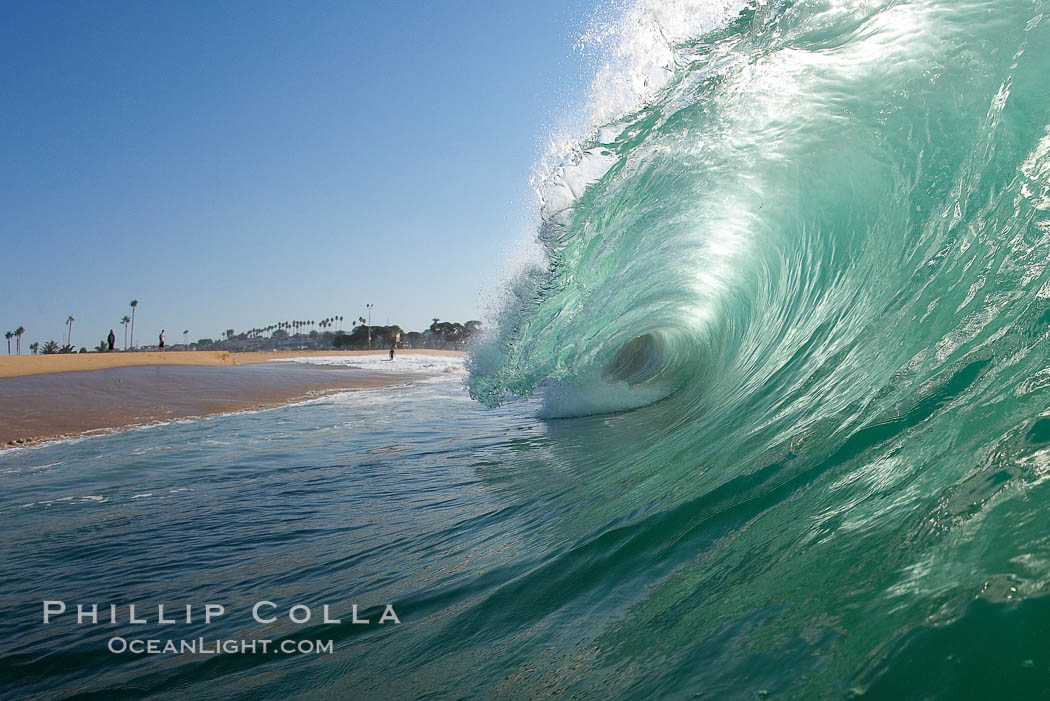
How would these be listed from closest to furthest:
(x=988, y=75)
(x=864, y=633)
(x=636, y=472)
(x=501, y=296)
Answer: (x=864, y=633)
(x=988, y=75)
(x=636, y=472)
(x=501, y=296)

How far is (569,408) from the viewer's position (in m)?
9.90

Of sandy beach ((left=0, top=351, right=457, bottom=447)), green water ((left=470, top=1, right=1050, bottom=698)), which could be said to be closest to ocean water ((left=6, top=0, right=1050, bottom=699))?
green water ((left=470, top=1, right=1050, bottom=698))

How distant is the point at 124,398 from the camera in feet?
44.7

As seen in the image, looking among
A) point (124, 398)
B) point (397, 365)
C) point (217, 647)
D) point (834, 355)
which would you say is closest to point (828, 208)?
point (834, 355)

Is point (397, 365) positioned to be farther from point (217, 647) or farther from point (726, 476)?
point (217, 647)

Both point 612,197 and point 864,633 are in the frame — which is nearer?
point 864,633

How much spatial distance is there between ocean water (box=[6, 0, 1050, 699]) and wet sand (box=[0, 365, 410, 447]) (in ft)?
7.82

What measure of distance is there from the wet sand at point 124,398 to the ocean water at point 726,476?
238 cm

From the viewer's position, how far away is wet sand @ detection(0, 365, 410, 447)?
32.4ft

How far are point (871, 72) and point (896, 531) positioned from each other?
162 inches

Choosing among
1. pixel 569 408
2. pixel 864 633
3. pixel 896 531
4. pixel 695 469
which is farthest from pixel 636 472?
pixel 569 408

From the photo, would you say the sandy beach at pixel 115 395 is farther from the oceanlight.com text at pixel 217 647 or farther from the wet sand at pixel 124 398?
the oceanlight.com text at pixel 217 647

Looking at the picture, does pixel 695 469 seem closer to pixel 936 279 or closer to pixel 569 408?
pixel 936 279

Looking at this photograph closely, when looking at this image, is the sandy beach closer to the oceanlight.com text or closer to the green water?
the green water
